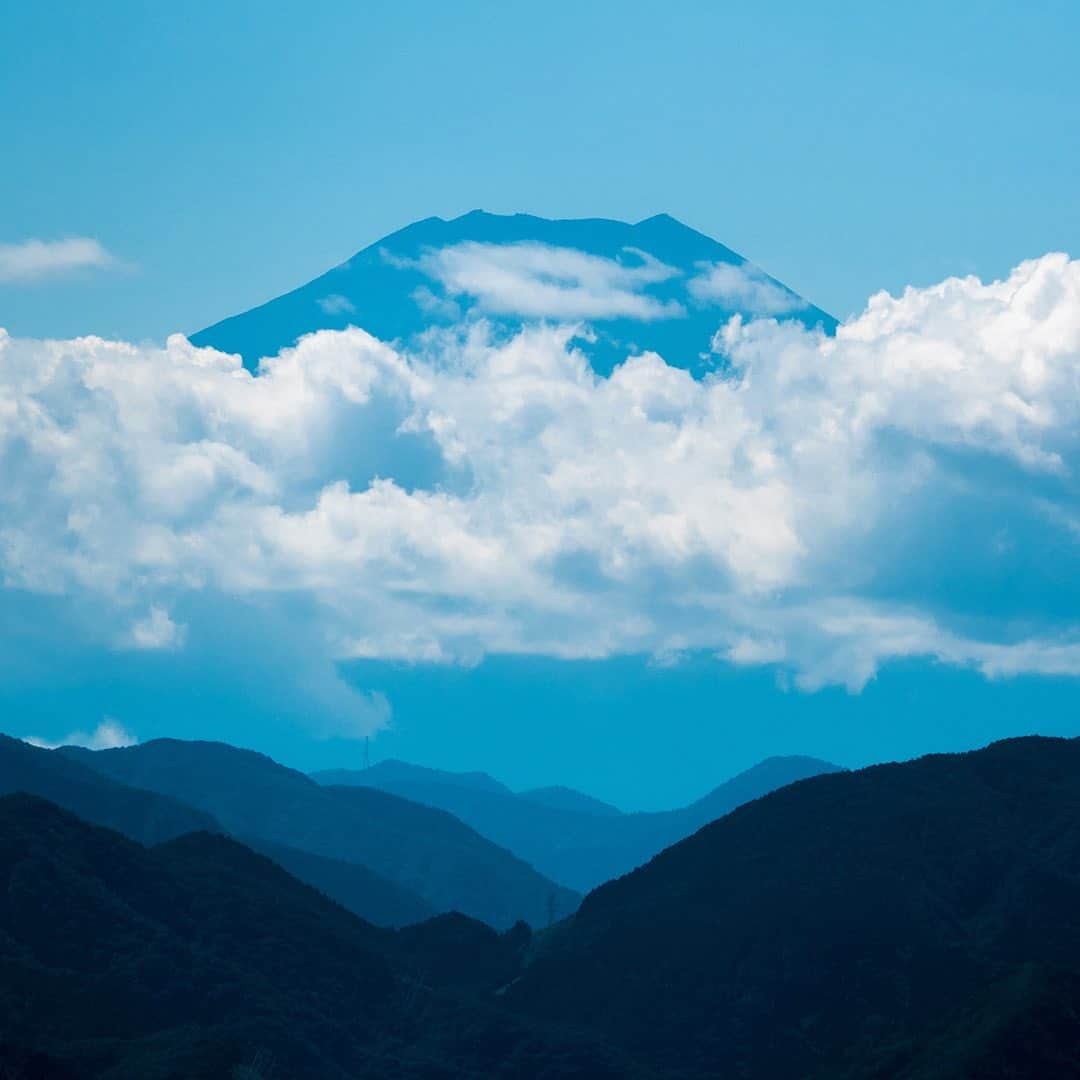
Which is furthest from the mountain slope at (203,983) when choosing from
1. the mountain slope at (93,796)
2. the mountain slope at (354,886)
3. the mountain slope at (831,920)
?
the mountain slope at (354,886)

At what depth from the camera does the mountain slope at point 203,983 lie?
8581 centimetres

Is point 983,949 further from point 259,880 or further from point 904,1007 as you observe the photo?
point 259,880

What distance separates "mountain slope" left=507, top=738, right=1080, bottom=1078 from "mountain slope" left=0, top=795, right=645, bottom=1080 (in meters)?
9.82

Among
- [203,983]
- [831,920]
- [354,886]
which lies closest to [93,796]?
[354,886]

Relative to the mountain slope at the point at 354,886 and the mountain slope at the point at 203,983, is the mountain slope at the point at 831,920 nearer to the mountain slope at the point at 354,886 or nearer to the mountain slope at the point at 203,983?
the mountain slope at the point at 203,983

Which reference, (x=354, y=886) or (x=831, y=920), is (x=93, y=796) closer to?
(x=354, y=886)

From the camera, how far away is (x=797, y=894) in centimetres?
11488

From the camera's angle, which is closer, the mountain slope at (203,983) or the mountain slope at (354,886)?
the mountain slope at (203,983)

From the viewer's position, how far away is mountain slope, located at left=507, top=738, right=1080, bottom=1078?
10100 cm

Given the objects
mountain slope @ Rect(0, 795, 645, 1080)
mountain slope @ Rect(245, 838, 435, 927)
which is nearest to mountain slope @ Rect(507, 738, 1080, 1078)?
mountain slope @ Rect(0, 795, 645, 1080)

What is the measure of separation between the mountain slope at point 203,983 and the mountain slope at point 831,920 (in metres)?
9.82

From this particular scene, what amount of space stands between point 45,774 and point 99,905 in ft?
255

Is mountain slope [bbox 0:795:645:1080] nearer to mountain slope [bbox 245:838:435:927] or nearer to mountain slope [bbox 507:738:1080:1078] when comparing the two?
mountain slope [bbox 507:738:1080:1078]

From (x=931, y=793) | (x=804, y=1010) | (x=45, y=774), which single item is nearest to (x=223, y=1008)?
(x=804, y=1010)
